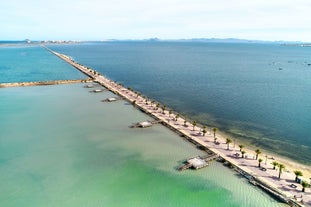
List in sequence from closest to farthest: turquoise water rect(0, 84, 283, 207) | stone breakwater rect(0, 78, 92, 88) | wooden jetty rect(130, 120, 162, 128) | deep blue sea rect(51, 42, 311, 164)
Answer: turquoise water rect(0, 84, 283, 207) → deep blue sea rect(51, 42, 311, 164) → wooden jetty rect(130, 120, 162, 128) → stone breakwater rect(0, 78, 92, 88)

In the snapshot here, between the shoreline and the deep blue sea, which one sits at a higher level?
the deep blue sea

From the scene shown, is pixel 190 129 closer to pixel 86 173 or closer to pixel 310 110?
pixel 86 173

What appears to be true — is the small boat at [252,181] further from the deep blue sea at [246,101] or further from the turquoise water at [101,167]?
the deep blue sea at [246,101]

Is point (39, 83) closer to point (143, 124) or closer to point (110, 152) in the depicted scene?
point (143, 124)

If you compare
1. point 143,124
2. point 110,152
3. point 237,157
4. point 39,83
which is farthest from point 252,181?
point 39,83

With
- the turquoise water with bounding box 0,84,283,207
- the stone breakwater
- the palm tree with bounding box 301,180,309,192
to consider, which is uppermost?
the stone breakwater

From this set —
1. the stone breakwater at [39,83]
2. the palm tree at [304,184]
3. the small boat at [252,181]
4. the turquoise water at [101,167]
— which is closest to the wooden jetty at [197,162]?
the turquoise water at [101,167]

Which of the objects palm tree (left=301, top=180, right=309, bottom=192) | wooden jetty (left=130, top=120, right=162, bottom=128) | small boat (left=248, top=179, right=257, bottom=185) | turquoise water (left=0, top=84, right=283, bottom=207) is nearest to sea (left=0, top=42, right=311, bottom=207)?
turquoise water (left=0, top=84, right=283, bottom=207)

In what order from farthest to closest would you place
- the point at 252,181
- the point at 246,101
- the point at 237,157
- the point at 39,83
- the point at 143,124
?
the point at 39,83 < the point at 246,101 < the point at 143,124 < the point at 237,157 < the point at 252,181

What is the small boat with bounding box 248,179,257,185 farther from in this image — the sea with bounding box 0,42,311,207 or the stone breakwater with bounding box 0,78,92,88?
the stone breakwater with bounding box 0,78,92,88

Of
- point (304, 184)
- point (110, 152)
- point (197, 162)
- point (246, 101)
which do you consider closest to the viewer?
point (304, 184)
